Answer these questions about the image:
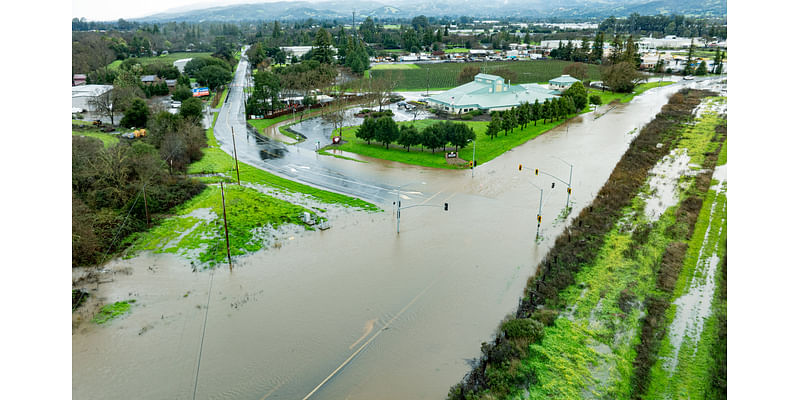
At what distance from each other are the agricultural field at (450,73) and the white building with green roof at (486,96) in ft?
63.7

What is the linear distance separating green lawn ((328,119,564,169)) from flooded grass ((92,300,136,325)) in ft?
89.3

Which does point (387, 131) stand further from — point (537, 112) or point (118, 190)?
point (118, 190)

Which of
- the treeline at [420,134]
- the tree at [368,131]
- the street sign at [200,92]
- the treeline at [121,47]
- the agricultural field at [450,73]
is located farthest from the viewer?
the agricultural field at [450,73]

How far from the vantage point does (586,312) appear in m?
22.0

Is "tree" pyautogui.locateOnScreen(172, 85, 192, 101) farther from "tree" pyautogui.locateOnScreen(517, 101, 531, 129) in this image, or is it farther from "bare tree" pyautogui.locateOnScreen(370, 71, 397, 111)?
"tree" pyautogui.locateOnScreen(517, 101, 531, 129)

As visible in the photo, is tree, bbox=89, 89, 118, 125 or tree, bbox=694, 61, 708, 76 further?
tree, bbox=694, 61, 708, 76

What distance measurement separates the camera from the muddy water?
18438 millimetres

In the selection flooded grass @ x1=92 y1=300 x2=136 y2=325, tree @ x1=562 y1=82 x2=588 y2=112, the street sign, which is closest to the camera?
flooded grass @ x1=92 y1=300 x2=136 y2=325

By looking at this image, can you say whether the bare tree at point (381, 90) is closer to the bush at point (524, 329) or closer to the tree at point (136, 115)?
the tree at point (136, 115)

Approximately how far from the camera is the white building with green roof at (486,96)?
225 ft

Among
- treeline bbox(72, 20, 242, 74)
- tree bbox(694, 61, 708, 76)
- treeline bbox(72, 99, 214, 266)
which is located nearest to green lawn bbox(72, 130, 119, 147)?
treeline bbox(72, 99, 214, 266)

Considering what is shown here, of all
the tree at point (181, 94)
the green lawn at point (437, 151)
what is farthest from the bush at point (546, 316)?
the tree at point (181, 94)

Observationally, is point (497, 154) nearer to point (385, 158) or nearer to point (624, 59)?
point (385, 158)

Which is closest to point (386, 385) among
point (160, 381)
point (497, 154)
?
point (160, 381)
